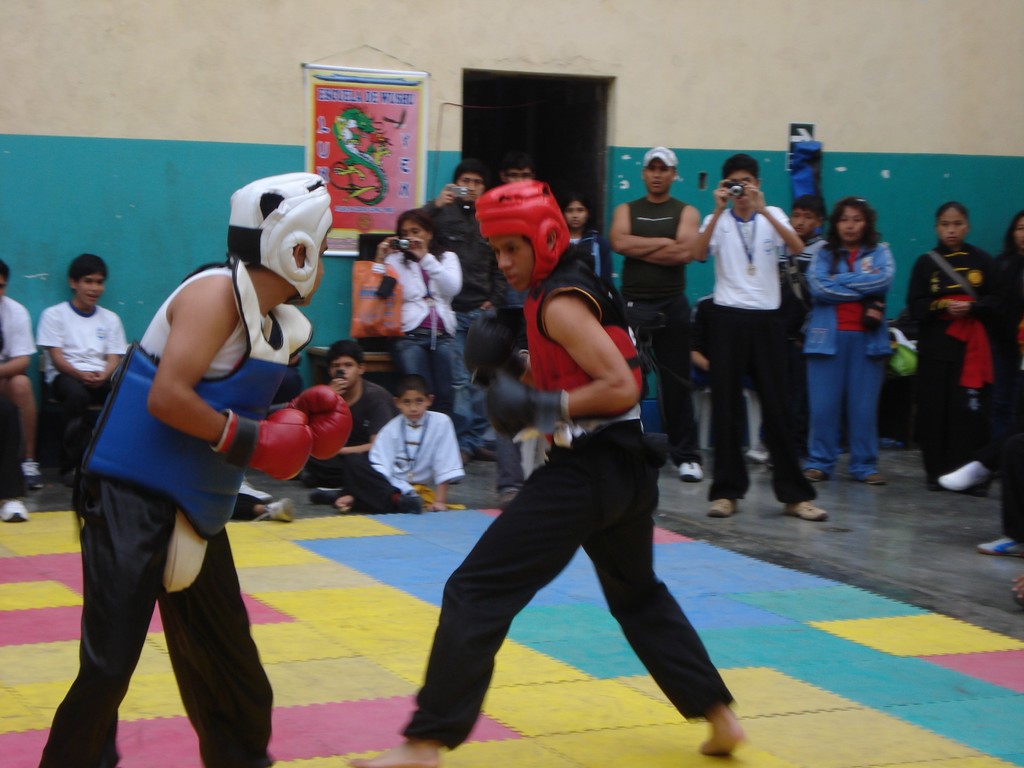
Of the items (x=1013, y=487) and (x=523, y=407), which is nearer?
(x=523, y=407)

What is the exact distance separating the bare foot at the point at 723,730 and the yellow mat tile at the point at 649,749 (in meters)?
0.05

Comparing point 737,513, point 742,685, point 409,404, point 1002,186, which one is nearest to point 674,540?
point 737,513

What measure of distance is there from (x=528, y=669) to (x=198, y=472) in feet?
7.20

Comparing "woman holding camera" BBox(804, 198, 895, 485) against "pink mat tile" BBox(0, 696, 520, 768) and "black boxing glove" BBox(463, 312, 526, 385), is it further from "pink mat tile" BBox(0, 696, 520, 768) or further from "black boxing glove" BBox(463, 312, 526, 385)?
"black boxing glove" BBox(463, 312, 526, 385)

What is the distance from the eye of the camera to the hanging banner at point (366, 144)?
1069cm

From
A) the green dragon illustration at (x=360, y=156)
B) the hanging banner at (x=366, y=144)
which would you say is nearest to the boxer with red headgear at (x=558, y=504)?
the hanging banner at (x=366, y=144)

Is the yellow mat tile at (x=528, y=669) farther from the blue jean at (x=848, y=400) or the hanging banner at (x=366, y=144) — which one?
the hanging banner at (x=366, y=144)

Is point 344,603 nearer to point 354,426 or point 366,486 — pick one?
point 366,486

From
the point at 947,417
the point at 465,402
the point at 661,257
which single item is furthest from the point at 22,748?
the point at 947,417

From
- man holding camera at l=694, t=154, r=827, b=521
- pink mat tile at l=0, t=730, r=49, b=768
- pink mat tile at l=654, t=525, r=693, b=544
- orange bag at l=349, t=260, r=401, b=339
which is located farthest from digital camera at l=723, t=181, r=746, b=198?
pink mat tile at l=0, t=730, r=49, b=768

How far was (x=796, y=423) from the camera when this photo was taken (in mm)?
10969

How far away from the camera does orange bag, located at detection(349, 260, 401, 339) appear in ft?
33.4

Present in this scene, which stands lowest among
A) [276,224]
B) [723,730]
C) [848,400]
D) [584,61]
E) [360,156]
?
[723,730]

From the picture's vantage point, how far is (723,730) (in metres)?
4.40
